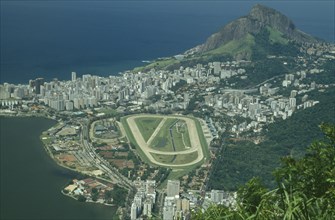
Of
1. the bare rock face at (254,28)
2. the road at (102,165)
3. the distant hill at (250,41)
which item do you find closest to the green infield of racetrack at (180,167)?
the road at (102,165)

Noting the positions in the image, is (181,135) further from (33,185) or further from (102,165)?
(33,185)

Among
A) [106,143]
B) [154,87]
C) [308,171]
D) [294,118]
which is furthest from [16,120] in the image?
[308,171]

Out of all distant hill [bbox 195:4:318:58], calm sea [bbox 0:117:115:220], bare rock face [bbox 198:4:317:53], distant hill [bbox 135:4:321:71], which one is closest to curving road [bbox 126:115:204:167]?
calm sea [bbox 0:117:115:220]

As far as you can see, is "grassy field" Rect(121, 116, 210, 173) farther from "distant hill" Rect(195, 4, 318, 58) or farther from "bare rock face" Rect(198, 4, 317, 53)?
"bare rock face" Rect(198, 4, 317, 53)

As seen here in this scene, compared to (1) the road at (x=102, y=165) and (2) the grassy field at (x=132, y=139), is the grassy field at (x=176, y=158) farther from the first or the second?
(1) the road at (x=102, y=165)

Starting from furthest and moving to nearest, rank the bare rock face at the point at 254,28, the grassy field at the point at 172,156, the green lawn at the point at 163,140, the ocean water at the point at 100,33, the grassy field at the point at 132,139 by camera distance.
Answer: the bare rock face at the point at 254,28 → the ocean water at the point at 100,33 → the green lawn at the point at 163,140 → the grassy field at the point at 132,139 → the grassy field at the point at 172,156

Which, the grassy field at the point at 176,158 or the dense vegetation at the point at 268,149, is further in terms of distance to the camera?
the grassy field at the point at 176,158

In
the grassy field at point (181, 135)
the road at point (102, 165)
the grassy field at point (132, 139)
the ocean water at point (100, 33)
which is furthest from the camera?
the ocean water at point (100, 33)
